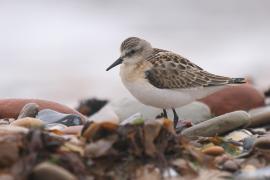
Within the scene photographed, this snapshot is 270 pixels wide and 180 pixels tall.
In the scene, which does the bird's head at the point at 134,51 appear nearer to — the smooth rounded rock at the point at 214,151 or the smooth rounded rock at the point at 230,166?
the smooth rounded rock at the point at 214,151

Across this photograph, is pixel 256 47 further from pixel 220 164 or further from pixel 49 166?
pixel 49 166

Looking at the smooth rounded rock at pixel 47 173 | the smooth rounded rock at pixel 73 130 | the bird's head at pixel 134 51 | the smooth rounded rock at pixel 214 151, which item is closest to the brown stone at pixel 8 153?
the smooth rounded rock at pixel 47 173

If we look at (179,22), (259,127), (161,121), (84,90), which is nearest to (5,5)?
(179,22)

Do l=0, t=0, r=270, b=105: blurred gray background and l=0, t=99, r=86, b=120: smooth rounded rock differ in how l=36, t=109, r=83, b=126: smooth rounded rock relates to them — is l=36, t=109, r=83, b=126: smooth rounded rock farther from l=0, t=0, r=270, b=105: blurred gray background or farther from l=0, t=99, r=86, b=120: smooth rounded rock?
l=0, t=0, r=270, b=105: blurred gray background

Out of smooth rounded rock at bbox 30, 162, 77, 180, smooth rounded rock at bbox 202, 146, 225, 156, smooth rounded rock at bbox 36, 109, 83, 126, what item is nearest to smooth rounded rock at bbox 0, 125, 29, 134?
smooth rounded rock at bbox 30, 162, 77, 180

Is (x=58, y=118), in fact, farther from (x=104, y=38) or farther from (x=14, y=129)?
(x=104, y=38)
